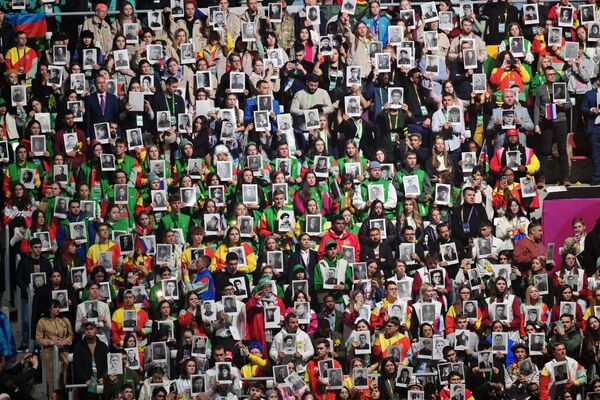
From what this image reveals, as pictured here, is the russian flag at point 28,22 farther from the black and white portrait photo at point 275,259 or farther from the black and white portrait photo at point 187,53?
the black and white portrait photo at point 275,259

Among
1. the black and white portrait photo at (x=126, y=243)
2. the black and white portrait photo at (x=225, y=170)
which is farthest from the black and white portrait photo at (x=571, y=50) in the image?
the black and white portrait photo at (x=126, y=243)

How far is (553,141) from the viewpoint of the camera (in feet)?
93.0

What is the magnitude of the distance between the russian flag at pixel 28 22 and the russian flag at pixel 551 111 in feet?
24.0

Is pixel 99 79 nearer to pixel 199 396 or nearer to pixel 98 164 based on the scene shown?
pixel 98 164

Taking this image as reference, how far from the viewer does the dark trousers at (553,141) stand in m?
28.1

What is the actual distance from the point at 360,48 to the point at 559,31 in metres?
2.85

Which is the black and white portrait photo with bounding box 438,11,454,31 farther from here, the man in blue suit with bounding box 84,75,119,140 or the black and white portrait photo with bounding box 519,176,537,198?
the man in blue suit with bounding box 84,75,119,140

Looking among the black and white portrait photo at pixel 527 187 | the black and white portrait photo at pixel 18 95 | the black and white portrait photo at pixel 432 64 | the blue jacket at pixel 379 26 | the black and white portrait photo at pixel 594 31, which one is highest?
the blue jacket at pixel 379 26

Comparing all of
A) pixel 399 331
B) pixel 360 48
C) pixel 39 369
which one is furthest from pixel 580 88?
pixel 39 369

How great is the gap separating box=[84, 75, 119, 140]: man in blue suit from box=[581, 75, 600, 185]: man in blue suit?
6.60 meters

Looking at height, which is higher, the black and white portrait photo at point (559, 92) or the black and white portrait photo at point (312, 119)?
the black and white portrait photo at point (559, 92)

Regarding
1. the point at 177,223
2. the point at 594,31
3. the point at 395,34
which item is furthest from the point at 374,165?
the point at 594,31

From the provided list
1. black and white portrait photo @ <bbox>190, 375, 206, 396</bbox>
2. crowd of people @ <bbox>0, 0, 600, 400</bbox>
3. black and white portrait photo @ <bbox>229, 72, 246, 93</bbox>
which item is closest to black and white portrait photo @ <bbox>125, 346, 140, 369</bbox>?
crowd of people @ <bbox>0, 0, 600, 400</bbox>

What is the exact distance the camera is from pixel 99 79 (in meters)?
28.0
